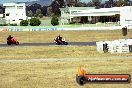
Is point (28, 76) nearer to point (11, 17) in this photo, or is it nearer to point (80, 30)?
point (80, 30)

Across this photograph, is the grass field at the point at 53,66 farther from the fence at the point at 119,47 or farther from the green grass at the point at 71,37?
the green grass at the point at 71,37

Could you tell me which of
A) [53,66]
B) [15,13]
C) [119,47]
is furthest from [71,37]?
[15,13]

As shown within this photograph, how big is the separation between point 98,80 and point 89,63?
10145 mm

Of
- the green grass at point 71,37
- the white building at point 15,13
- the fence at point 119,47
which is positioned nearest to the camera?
the fence at point 119,47

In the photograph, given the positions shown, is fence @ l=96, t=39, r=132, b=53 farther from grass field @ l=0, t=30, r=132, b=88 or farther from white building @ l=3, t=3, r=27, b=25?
white building @ l=3, t=3, r=27, b=25

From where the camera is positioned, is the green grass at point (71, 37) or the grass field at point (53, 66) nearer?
the grass field at point (53, 66)

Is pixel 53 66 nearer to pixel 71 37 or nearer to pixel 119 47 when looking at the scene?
pixel 119 47

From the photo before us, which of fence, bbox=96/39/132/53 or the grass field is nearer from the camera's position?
the grass field

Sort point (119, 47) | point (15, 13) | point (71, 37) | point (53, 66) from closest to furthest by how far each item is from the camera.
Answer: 1. point (53, 66)
2. point (119, 47)
3. point (71, 37)
4. point (15, 13)

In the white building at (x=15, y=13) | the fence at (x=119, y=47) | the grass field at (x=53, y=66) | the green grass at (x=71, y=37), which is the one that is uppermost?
the white building at (x=15, y=13)

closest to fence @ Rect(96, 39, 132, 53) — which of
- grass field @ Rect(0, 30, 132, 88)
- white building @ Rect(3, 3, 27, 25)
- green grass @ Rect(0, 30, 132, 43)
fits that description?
grass field @ Rect(0, 30, 132, 88)

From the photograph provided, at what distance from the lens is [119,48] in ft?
105

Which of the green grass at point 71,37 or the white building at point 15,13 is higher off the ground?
the white building at point 15,13

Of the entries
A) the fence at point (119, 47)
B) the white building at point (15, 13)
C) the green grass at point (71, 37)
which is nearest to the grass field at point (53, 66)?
the fence at point (119, 47)
